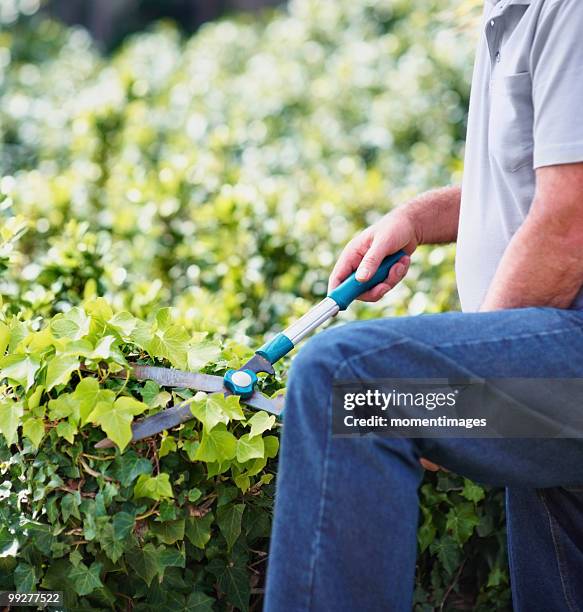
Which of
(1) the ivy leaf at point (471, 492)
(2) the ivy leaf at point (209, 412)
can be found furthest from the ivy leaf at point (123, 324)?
(1) the ivy leaf at point (471, 492)

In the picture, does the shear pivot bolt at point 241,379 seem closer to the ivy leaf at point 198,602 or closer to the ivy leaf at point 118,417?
the ivy leaf at point 118,417

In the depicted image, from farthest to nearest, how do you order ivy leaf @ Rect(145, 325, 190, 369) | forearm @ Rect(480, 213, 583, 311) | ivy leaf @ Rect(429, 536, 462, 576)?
1. ivy leaf @ Rect(429, 536, 462, 576)
2. ivy leaf @ Rect(145, 325, 190, 369)
3. forearm @ Rect(480, 213, 583, 311)

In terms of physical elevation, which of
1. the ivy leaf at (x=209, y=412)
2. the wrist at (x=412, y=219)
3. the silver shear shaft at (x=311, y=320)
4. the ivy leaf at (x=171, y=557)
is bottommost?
the ivy leaf at (x=171, y=557)

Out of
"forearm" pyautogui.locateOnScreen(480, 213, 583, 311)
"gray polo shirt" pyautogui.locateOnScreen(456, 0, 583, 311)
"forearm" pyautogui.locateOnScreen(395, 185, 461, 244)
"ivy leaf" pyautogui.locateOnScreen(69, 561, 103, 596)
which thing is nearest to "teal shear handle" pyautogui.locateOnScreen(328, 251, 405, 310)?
"forearm" pyautogui.locateOnScreen(395, 185, 461, 244)

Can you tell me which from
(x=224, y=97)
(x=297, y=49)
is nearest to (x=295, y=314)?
(x=224, y=97)

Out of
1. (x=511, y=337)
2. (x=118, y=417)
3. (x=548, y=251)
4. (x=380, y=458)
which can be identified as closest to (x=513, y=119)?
(x=548, y=251)

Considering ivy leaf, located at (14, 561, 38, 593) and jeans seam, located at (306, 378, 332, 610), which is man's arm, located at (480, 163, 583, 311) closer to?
jeans seam, located at (306, 378, 332, 610)

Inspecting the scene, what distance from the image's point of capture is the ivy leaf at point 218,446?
194 centimetres

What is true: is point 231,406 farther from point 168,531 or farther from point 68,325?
point 68,325

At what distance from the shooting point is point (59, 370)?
193 cm

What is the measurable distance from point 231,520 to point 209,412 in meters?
0.26

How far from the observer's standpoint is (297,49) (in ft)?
26.8

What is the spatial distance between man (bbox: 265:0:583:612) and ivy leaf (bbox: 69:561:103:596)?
1.73ft

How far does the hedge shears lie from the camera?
1.95 m
